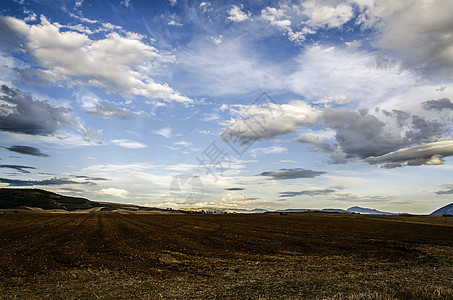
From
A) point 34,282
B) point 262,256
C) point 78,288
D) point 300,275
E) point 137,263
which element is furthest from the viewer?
point 262,256

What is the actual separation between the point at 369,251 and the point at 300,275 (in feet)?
48.1

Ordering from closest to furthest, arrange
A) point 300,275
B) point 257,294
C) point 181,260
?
1. point 257,294
2. point 300,275
3. point 181,260

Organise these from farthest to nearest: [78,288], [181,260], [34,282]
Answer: [181,260]
[34,282]
[78,288]

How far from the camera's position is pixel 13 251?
2411cm

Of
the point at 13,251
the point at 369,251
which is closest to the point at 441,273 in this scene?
the point at 369,251

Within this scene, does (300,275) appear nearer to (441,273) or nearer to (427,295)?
(427,295)

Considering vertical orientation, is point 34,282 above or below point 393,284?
below

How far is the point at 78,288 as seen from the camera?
14.1 meters

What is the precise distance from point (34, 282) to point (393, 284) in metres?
20.0

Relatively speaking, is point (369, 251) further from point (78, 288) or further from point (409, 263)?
point (78, 288)

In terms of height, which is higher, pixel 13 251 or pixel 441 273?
pixel 441 273

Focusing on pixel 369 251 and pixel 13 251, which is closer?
pixel 13 251

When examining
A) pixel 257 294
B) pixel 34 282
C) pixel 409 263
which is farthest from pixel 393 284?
pixel 34 282

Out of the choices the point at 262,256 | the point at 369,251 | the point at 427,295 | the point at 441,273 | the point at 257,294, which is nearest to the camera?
the point at 427,295
